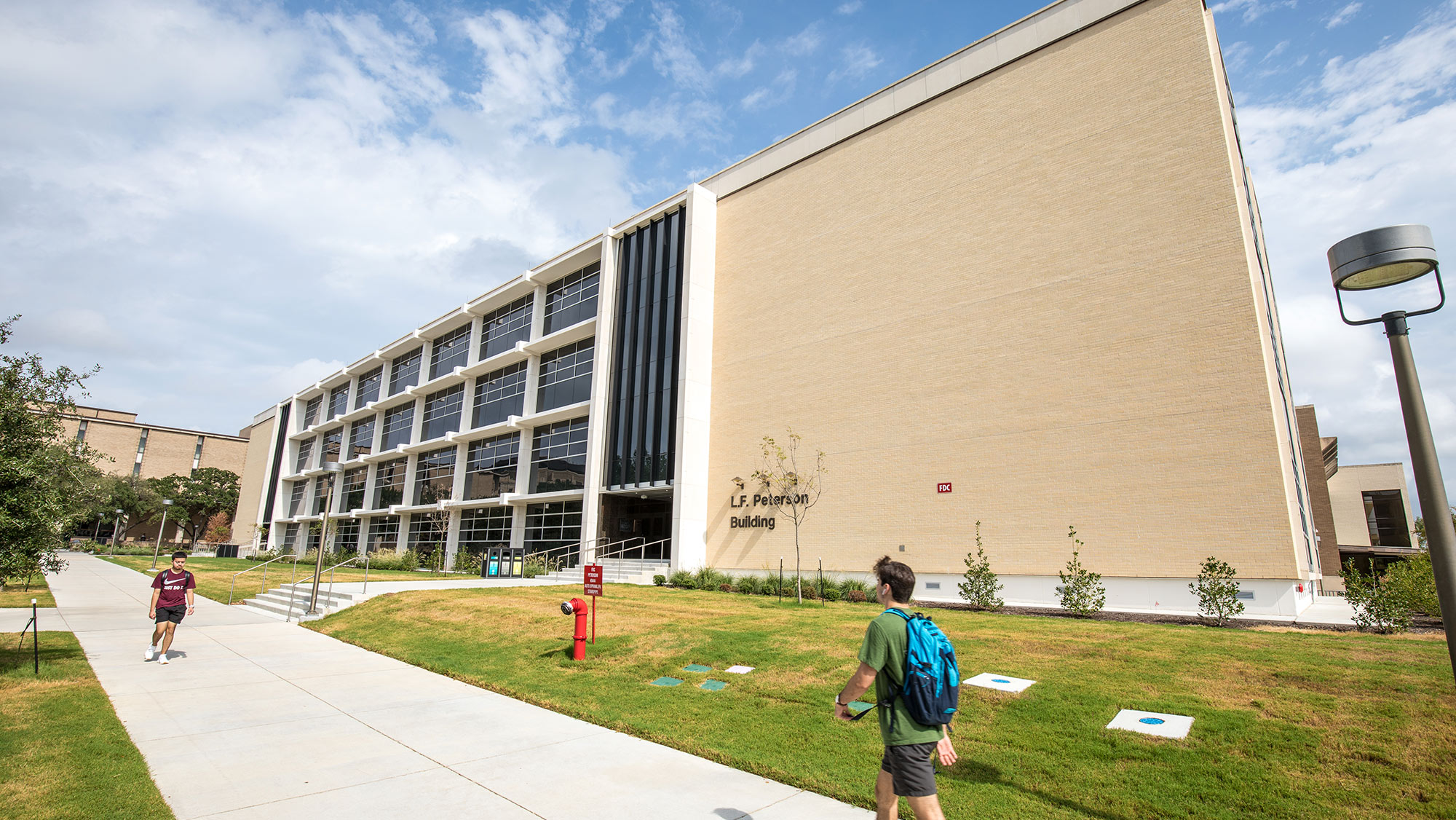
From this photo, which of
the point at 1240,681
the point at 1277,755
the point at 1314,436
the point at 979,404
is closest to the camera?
the point at 1277,755

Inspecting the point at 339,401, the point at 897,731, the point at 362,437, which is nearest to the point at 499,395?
the point at 362,437

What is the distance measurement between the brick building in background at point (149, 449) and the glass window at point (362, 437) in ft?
148

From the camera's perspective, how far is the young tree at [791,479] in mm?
23047

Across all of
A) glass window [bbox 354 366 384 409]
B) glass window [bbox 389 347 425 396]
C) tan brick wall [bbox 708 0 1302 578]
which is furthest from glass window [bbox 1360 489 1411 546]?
glass window [bbox 354 366 384 409]

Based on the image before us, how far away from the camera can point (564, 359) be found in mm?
34031

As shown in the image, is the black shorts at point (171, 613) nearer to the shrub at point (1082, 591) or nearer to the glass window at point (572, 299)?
the shrub at point (1082, 591)

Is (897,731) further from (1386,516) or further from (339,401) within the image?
(1386,516)

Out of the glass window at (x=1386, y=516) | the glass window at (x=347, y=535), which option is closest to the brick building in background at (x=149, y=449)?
the glass window at (x=347, y=535)

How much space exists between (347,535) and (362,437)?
23.4 ft

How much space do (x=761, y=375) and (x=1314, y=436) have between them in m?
32.5

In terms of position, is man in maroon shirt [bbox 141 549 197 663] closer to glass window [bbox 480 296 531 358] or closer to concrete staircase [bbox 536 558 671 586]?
concrete staircase [bbox 536 558 671 586]

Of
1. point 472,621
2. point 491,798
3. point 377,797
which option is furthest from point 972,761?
point 472,621

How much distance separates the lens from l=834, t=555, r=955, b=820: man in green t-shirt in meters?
3.88

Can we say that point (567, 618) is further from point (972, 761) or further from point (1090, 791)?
point (1090, 791)
